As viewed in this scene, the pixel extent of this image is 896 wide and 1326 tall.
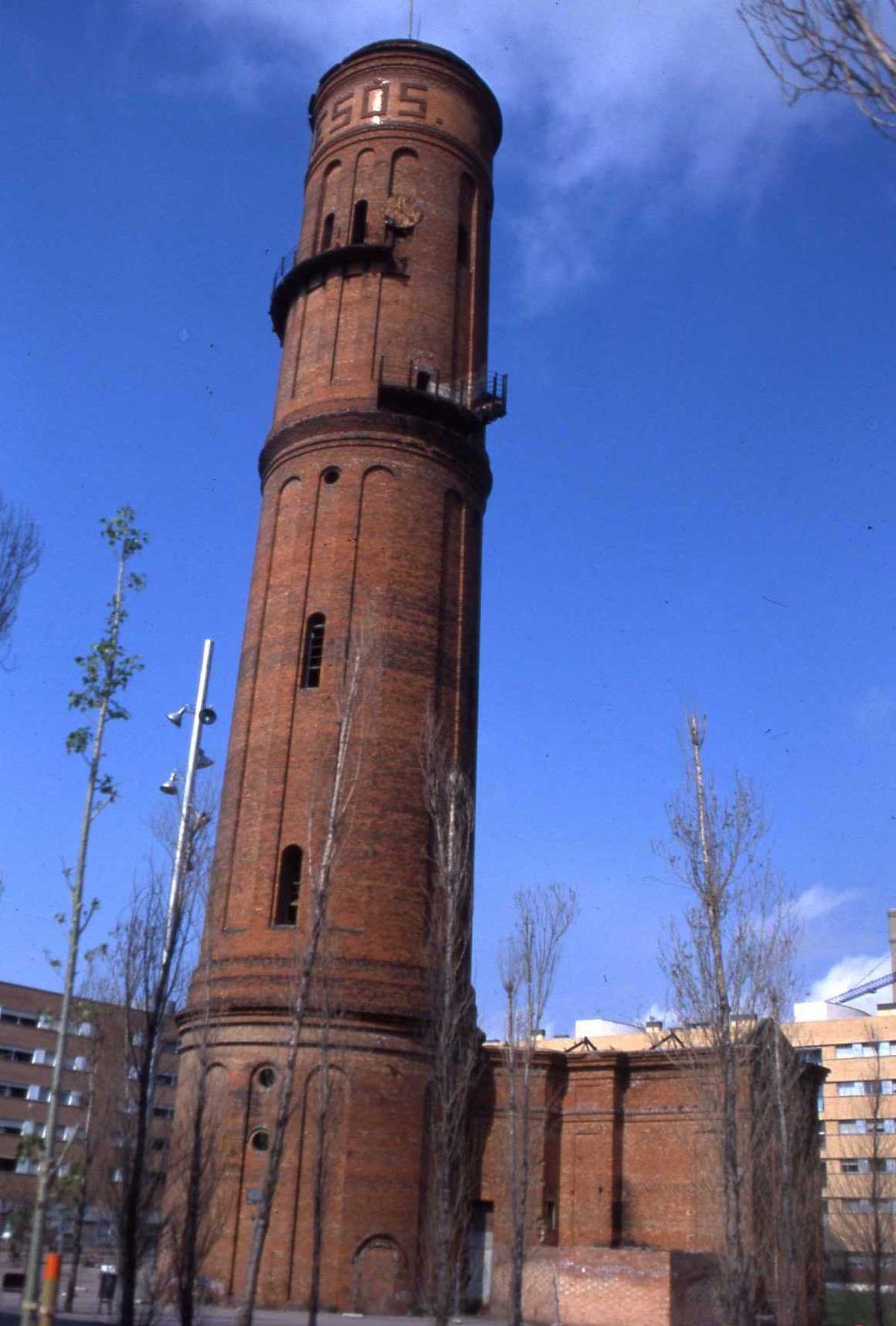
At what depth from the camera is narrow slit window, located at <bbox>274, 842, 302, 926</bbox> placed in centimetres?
2503

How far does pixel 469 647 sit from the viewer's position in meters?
28.6

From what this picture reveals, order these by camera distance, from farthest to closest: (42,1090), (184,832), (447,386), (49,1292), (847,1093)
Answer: (847,1093), (42,1090), (447,386), (184,832), (49,1292)

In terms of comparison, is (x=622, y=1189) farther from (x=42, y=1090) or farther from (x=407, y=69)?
(x=42, y=1090)

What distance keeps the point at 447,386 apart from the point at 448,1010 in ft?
46.5

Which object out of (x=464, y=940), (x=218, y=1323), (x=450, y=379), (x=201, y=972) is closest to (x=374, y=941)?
(x=464, y=940)

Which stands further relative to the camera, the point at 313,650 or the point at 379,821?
the point at 313,650

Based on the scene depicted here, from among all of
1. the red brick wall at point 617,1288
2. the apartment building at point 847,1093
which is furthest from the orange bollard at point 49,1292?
the apartment building at point 847,1093

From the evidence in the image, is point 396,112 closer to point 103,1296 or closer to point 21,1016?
point 103,1296

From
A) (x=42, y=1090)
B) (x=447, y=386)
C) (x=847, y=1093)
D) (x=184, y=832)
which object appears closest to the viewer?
(x=184, y=832)

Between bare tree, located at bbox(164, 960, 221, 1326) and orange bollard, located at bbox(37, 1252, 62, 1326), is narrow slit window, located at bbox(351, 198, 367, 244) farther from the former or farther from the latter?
orange bollard, located at bbox(37, 1252, 62, 1326)

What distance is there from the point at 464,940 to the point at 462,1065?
8.93 feet

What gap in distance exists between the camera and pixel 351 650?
26109mm

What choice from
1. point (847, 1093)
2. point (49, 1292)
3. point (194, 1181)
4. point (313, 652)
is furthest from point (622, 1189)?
point (847, 1093)

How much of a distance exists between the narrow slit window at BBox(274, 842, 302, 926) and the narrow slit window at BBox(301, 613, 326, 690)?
3455 mm
